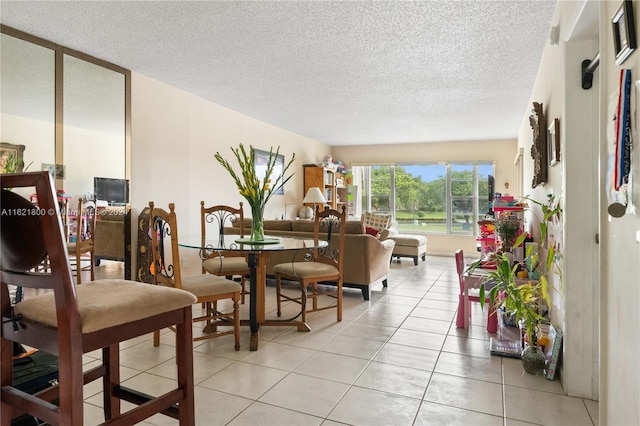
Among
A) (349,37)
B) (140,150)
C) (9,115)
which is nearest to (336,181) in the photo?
(140,150)

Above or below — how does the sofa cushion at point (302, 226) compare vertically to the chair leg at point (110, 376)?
above

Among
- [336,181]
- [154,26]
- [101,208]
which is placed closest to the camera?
[154,26]

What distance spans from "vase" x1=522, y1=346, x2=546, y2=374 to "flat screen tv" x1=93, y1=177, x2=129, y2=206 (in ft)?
12.7

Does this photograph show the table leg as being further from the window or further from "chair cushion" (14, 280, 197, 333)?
Answer: the window

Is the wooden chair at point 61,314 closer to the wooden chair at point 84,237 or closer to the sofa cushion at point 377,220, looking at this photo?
the wooden chair at point 84,237

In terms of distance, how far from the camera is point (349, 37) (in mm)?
3178

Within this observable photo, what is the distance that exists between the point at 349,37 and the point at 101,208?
9.59ft

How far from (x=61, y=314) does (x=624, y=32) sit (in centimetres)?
190

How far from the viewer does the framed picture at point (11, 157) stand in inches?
121

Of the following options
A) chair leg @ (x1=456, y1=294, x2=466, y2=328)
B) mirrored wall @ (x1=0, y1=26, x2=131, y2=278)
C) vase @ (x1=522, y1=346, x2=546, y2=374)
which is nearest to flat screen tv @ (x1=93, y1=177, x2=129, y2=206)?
mirrored wall @ (x1=0, y1=26, x2=131, y2=278)

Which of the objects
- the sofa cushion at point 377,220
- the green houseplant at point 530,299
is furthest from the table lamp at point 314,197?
the green houseplant at point 530,299

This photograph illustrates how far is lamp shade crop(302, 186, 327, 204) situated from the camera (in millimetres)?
7340

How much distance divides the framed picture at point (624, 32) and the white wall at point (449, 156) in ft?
23.1

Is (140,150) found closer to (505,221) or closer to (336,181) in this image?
(505,221)
